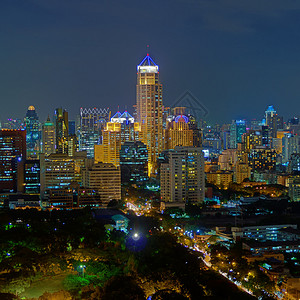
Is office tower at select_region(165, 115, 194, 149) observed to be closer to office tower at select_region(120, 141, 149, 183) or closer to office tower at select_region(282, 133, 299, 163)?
office tower at select_region(120, 141, 149, 183)

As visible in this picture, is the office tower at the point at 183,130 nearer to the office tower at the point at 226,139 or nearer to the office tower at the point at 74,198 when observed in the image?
the office tower at the point at 226,139

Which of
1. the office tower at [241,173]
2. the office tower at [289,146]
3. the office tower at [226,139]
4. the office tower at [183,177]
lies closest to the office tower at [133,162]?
the office tower at [241,173]

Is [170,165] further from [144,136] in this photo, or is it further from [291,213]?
[144,136]

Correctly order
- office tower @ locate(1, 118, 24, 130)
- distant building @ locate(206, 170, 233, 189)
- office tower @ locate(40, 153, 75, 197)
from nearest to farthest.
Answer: office tower @ locate(40, 153, 75, 197) < distant building @ locate(206, 170, 233, 189) < office tower @ locate(1, 118, 24, 130)

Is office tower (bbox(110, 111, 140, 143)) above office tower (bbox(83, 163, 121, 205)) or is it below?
above

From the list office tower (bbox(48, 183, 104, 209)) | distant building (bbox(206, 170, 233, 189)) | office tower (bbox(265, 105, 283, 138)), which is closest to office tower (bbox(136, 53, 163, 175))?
distant building (bbox(206, 170, 233, 189))

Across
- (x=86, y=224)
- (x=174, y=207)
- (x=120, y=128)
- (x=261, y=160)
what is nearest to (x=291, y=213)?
(x=174, y=207)
